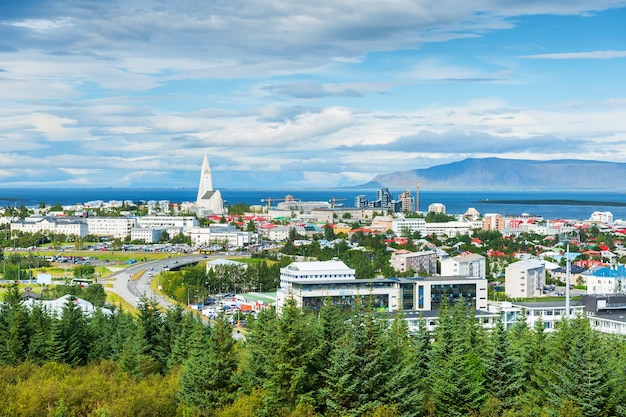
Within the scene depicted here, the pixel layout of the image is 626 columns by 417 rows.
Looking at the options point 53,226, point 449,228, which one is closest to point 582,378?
point 53,226

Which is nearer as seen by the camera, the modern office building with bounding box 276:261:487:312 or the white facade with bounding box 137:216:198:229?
the modern office building with bounding box 276:261:487:312

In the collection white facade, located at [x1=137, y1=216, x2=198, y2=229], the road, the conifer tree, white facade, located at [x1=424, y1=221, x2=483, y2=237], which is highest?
white facade, located at [x1=137, y1=216, x2=198, y2=229]

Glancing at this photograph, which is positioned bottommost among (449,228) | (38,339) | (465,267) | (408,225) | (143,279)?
(143,279)

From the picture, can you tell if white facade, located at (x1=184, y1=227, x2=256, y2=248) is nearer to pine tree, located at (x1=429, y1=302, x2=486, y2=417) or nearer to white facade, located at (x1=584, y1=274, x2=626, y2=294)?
white facade, located at (x1=584, y1=274, x2=626, y2=294)

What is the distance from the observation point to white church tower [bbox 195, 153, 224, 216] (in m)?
75.4

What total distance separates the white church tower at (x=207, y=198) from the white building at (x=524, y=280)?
45.5 metres

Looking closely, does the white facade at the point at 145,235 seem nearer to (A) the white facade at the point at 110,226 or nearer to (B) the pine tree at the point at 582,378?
(A) the white facade at the point at 110,226

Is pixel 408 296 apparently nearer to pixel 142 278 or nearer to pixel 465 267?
pixel 465 267

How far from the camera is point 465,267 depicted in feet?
109

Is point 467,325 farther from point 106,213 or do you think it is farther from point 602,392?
point 106,213

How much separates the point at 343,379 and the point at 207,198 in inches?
2746

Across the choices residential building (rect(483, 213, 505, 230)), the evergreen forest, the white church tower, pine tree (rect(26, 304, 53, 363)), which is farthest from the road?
the white church tower

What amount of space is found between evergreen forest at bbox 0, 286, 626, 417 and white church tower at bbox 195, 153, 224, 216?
60955 millimetres

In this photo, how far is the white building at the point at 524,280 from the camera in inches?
1147
